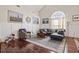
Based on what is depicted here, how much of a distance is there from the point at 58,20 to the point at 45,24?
267 mm

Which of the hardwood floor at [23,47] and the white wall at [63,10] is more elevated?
the white wall at [63,10]

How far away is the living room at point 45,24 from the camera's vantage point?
2154 millimetres

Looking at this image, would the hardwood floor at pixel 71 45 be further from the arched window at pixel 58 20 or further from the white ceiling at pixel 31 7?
the white ceiling at pixel 31 7

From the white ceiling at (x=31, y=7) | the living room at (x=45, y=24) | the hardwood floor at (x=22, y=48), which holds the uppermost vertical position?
the white ceiling at (x=31, y=7)

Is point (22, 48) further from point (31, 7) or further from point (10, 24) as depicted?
point (31, 7)

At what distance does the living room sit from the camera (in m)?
2.15

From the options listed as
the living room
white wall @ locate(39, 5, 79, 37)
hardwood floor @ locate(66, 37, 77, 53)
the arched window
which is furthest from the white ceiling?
hardwood floor @ locate(66, 37, 77, 53)

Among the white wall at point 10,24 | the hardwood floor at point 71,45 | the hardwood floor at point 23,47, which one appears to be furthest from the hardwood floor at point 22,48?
the hardwood floor at point 71,45

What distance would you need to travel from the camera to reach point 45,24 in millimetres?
2248
